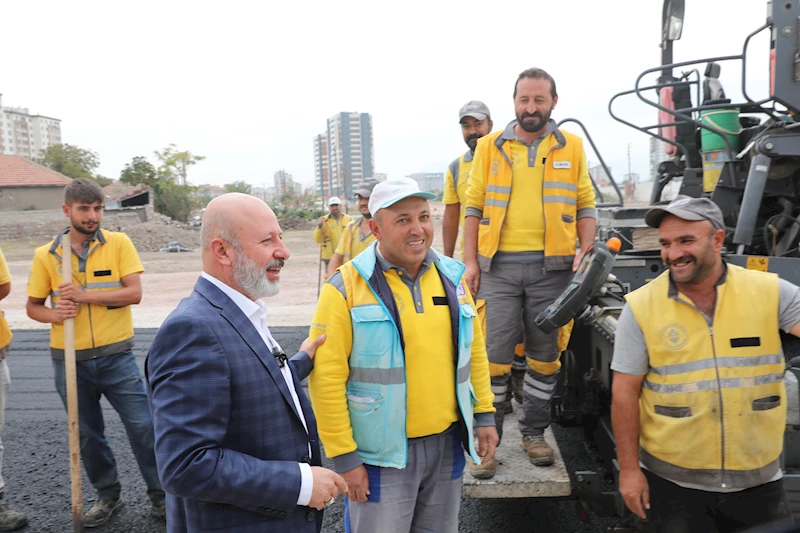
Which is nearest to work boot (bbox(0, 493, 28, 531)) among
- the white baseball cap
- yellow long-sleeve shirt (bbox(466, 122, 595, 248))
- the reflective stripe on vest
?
the reflective stripe on vest

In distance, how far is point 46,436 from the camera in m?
5.35

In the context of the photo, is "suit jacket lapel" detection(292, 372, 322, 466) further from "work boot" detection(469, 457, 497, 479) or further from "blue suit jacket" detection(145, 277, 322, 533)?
"work boot" detection(469, 457, 497, 479)

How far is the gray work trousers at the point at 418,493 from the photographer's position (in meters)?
2.34

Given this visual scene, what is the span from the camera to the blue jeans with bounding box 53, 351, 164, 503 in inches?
150

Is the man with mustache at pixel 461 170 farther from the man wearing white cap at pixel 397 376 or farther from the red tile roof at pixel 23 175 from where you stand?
the red tile roof at pixel 23 175

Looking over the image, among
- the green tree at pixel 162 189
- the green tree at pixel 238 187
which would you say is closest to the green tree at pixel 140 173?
the green tree at pixel 162 189

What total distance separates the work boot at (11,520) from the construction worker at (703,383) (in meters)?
3.54

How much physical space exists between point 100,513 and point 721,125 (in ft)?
16.2

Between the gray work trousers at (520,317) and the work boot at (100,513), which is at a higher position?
the gray work trousers at (520,317)

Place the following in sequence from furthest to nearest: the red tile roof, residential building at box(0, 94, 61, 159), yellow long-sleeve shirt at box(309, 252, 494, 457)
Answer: residential building at box(0, 94, 61, 159), the red tile roof, yellow long-sleeve shirt at box(309, 252, 494, 457)

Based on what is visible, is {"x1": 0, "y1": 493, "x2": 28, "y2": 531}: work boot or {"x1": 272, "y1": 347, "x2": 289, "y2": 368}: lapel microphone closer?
{"x1": 272, "y1": 347, "x2": 289, "y2": 368}: lapel microphone

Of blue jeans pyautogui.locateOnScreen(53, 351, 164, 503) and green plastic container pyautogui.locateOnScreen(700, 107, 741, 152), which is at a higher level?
green plastic container pyautogui.locateOnScreen(700, 107, 741, 152)

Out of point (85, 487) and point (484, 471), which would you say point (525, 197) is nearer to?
point (484, 471)

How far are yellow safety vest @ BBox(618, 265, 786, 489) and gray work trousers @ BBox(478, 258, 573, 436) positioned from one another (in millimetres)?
1068
